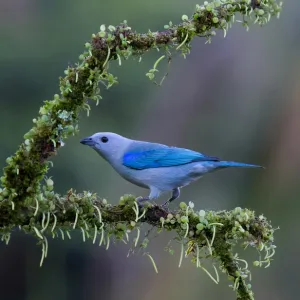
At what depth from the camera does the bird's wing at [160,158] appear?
2.31m

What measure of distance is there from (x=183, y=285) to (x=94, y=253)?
2.74 feet

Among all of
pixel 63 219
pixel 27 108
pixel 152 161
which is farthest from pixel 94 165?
pixel 63 219

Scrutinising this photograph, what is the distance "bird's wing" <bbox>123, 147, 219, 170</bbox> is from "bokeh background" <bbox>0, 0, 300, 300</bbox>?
2908 mm

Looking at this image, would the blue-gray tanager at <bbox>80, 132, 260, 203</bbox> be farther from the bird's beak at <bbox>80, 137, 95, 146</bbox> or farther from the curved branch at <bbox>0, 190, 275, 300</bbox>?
the curved branch at <bbox>0, 190, 275, 300</bbox>

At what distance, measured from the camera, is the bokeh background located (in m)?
5.48

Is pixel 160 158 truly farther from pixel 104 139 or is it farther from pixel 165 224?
pixel 165 224

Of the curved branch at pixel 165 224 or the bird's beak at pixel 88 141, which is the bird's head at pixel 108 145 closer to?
the bird's beak at pixel 88 141

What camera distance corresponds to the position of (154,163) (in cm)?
234

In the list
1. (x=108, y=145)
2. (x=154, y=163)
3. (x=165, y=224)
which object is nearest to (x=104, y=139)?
(x=108, y=145)

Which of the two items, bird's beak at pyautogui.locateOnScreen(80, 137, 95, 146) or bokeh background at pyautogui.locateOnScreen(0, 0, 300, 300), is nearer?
bird's beak at pyautogui.locateOnScreen(80, 137, 95, 146)

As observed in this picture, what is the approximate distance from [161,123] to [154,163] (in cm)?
350

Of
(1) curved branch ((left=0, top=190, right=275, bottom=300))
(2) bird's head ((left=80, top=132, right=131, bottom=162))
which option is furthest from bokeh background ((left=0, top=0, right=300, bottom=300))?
(1) curved branch ((left=0, top=190, right=275, bottom=300))

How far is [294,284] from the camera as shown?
6.14 metres

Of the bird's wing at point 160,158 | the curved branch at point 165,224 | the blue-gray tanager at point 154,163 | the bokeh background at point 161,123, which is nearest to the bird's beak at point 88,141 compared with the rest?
the blue-gray tanager at point 154,163
